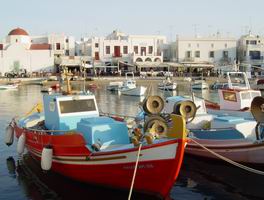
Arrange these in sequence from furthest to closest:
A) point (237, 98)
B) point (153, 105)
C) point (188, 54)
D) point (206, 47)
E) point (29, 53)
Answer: point (188, 54) → point (206, 47) → point (29, 53) → point (237, 98) → point (153, 105)

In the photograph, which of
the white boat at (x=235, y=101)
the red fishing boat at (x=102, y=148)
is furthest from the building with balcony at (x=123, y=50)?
the red fishing boat at (x=102, y=148)

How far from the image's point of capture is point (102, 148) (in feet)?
44.7

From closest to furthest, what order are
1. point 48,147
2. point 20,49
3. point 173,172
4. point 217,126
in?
point 173,172 < point 48,147 < point 217,126 < point 20,49

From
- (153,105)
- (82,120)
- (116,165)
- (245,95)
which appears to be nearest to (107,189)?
(116,165)

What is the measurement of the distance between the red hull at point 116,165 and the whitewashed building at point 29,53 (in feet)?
251

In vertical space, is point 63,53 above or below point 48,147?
above

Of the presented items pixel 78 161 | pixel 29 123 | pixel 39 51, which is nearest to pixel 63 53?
pixel 39 51

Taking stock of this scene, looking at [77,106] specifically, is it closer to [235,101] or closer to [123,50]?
[235,101]

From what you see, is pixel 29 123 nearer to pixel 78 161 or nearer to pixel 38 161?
pixel 38 161

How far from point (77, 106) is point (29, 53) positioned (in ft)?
250

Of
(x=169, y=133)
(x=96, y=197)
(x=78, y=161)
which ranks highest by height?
(x=169, y=133)

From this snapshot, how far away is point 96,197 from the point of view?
43.5 ft

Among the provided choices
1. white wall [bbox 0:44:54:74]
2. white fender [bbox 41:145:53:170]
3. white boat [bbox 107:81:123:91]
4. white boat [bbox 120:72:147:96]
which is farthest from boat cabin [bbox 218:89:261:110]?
white wall [bbox 0:44:54:74]

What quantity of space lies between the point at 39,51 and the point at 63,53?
22.7ft
